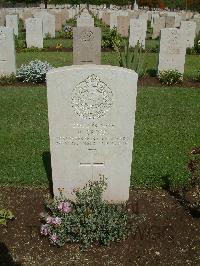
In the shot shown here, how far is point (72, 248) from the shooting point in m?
4.19

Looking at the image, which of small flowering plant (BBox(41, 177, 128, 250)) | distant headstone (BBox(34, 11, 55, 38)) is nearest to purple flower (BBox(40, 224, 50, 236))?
small flowering plant (BBox(41, 177, 128, 250))

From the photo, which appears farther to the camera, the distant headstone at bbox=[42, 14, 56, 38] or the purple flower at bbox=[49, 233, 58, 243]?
the distant headstone at bbox=[42, 14, 56, 38]

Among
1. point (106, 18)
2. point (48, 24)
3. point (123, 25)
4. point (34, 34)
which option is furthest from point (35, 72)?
point (106, 18)

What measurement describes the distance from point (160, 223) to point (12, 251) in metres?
1.72

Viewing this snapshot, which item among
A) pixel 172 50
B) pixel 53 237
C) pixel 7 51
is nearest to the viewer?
pixel 53 237

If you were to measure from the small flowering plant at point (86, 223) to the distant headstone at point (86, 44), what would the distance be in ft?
27.7

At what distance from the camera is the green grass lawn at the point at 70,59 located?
14.3 metres

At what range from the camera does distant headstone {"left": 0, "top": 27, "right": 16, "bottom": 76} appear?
37.7 ft

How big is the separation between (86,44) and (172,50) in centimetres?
270

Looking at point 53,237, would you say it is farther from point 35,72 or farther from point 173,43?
point 173,43

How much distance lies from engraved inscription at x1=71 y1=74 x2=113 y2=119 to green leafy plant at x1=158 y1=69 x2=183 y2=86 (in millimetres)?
7490

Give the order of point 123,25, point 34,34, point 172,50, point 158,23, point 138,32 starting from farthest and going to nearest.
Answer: point 123,25 < point 158,23 < point 138,32 < point 34,34 < point 172,50

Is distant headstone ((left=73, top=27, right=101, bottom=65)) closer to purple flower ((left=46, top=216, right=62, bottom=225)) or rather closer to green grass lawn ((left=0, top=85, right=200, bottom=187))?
green grass lawn ((left=0, top=85, right=200, bottom=187))

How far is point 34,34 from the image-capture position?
Result: 18.3m
